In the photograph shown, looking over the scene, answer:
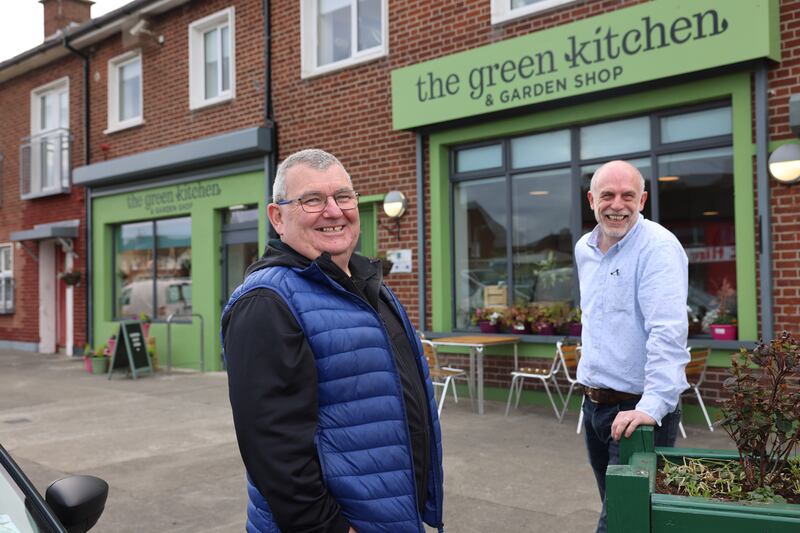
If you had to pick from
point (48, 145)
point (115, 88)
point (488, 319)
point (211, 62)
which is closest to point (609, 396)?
point (488, 319)

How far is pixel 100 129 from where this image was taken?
1510cm

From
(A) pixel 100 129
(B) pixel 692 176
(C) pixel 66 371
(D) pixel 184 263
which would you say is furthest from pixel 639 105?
(A) pixel 100 129

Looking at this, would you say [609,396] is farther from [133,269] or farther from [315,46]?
[133,269]

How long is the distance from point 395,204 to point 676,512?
7966 millimetres

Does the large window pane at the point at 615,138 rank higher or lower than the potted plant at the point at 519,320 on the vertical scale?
higher

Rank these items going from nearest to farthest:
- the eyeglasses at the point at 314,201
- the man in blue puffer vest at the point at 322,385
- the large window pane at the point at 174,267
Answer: the man in blue puffer vest at the point at 322,385
the eyeglasses at the point at 314,201
the large window pane at the point at 174,267

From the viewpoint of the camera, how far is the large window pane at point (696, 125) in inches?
289

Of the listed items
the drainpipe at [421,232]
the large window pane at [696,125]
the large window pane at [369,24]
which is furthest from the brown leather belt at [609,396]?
the large window pane at [369,24]

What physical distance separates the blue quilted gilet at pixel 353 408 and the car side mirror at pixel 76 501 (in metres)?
0.59

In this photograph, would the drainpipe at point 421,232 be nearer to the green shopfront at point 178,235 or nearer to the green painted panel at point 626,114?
the green painted panel at point 626,114

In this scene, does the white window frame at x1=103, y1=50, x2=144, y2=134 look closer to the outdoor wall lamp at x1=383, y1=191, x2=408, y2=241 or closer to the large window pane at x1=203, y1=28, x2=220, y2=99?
the large window pane at x1=203, y1=28, x2=220, y2=99

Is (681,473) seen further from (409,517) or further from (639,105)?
(639,105)

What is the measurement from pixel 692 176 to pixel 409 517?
636 centimetres

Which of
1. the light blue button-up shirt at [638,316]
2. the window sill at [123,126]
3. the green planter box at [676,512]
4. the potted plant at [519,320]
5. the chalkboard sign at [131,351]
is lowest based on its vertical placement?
the chalkboard sign at [131,351]
